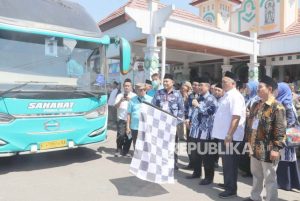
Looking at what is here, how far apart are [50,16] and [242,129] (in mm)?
3935

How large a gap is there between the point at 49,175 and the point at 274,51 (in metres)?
11.7

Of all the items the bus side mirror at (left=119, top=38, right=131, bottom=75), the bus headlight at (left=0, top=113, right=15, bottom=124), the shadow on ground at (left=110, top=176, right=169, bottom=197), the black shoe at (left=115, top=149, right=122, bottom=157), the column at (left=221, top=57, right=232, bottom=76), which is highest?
the column at (left=221, top=57, right=232, bottom=76)

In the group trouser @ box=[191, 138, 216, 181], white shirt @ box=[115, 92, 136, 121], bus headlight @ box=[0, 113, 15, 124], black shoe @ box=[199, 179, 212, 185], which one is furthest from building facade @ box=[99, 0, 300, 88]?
bus headlight @ box=[0, 113, 15, 124]

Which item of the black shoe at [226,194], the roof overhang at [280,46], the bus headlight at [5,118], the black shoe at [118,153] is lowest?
the black shoe at [226,194]

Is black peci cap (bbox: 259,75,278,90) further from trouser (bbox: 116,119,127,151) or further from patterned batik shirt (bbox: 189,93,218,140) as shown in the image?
trouser (bbox: 116,119,127,151)

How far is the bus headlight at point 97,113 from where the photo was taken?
19.4 ft

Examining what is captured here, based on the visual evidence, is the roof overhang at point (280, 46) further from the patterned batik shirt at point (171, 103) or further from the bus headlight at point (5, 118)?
the bus headlight at point (5, 118)

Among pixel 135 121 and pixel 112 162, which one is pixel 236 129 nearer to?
pixel 135 121

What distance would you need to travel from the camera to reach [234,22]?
18.9 m

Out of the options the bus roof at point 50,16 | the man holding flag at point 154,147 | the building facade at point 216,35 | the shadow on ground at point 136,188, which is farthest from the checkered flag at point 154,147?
the building facade at point 216,35

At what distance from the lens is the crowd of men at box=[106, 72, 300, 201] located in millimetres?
3748

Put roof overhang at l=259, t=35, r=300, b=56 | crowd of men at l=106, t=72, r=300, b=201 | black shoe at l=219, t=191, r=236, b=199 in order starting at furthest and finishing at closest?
1. roof overhang at l=259, t=35, r=300, b=56
2. black shoe at l=219, t=191, r=236, b=199
3. crowd of men at l=106, t=72, r=300, b=201

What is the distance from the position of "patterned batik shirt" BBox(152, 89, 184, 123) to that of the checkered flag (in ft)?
2.29

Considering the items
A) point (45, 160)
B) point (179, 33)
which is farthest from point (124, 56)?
point (179, 33)
